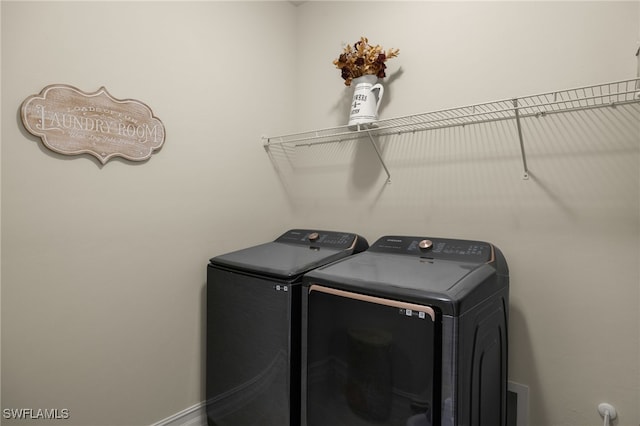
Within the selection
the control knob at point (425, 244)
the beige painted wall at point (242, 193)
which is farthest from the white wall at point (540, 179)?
the control knob at point (425, 244)

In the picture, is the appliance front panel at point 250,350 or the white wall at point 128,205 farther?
the appliance front panel at point 250,350

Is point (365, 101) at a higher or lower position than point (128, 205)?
higher

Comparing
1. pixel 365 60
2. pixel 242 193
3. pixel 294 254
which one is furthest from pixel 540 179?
pixel 242 193

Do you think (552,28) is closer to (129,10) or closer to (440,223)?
(440,223)

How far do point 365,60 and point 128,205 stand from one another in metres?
1.41

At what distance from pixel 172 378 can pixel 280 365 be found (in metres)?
0.71

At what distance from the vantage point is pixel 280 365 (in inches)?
58.1

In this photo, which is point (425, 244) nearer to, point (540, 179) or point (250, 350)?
point (540, 179)

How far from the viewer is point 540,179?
1498 millimetres

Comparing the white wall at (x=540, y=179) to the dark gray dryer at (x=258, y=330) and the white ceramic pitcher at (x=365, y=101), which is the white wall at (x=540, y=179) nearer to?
the white ceramic pitcher at (x=365, y=101)

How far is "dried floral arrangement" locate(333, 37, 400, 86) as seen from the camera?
1.84 metres

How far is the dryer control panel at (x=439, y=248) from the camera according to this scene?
145cm

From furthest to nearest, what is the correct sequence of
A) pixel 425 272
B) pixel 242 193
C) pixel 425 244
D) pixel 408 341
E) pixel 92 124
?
pixel 242 193, pixel 425 244, pixel 92 124, pixel 425 272, pixel 408 341

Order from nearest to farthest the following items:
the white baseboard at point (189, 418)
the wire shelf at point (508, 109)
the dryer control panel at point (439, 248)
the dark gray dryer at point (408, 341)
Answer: the dark gray dryer at point (408, 341)
the wire shelf at point (508, 109)
the dryer control panel at point (439, 248)
the white baseboard at point (189, 418)
